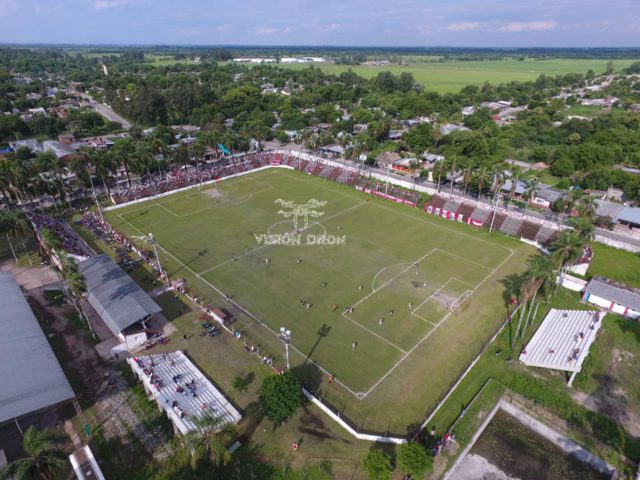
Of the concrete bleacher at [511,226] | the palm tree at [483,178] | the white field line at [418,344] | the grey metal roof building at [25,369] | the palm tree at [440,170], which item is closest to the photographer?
the grey metal roof building at [25,369]

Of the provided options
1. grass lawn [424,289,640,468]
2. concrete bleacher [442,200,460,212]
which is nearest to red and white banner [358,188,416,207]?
concrete bleacher [442,200,460,212]

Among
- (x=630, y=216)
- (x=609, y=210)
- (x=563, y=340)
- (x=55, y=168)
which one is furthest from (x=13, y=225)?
(x=630, y=216)

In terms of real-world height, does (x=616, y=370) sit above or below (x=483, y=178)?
below

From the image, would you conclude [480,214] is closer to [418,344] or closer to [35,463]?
[418,344]

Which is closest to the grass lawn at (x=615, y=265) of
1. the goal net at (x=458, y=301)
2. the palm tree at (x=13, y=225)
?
the goal net at (x=458, y=301)

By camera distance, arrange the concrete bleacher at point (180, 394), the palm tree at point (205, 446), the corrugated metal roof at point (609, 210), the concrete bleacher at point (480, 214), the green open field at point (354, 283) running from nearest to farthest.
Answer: the palm tree at point (205, 446)
the concrete bleacher at point (180, 394)
the green open field at point (354, 283)
the corrugated metal roof at point (609, 210)
the concrete bleacher at point (480, 214)

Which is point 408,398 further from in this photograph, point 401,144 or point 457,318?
point 401,144

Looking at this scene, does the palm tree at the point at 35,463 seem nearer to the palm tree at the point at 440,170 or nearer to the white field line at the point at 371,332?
the white field line at the point at 371,332
